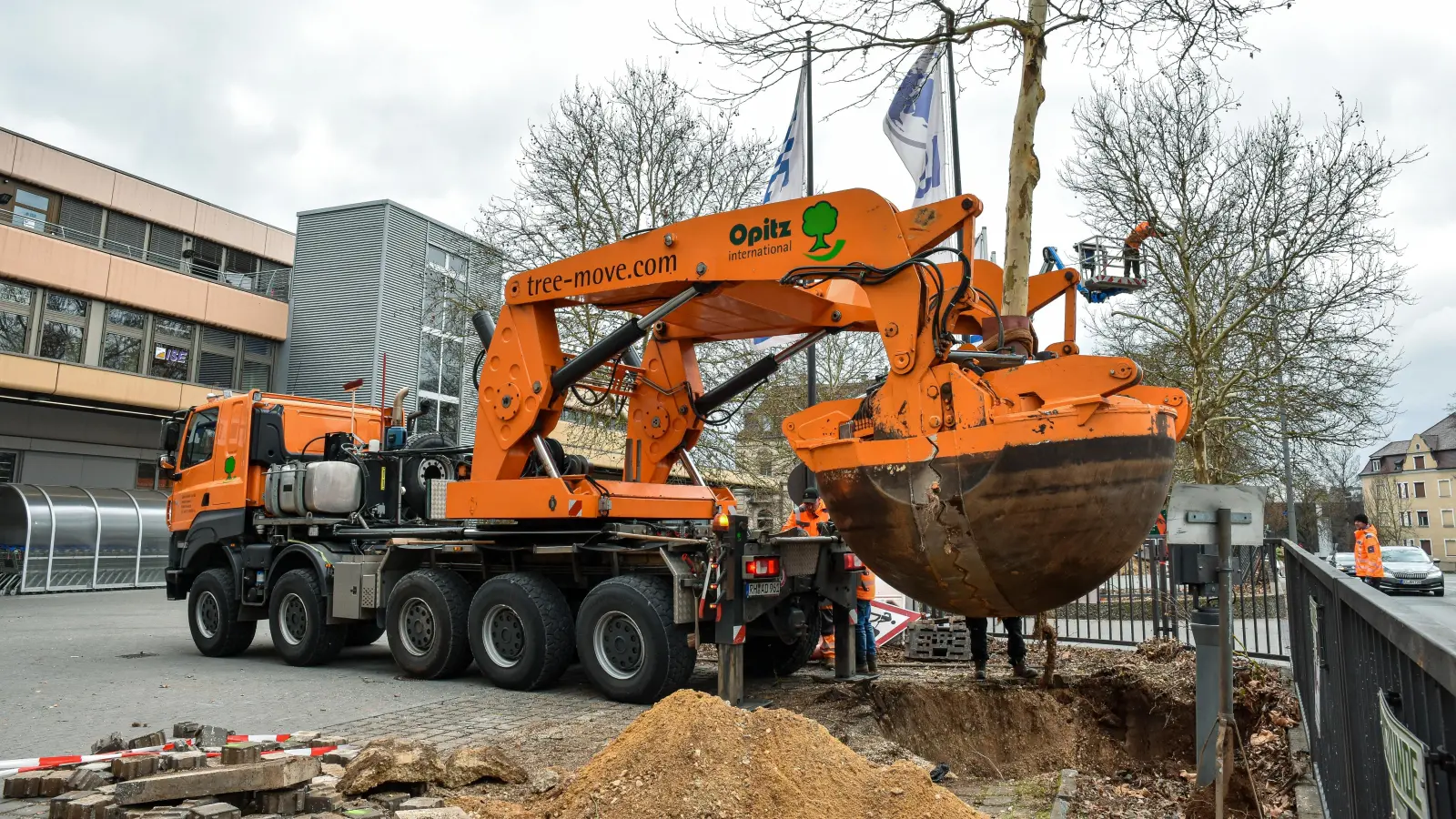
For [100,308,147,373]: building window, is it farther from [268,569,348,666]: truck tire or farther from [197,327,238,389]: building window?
[268,569,348,666]: truck tire

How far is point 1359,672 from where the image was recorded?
3.40 m

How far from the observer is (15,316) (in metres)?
22.6

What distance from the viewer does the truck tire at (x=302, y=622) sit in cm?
1059

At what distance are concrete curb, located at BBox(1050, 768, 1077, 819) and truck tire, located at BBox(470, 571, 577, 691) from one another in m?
4.27

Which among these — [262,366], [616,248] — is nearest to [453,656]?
[616,248]

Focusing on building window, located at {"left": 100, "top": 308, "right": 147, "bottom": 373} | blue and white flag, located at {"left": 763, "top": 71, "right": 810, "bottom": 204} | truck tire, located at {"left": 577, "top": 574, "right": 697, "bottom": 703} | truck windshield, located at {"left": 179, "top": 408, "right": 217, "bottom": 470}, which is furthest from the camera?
building window, located at {"left": 100, "top": 308, "right": 147, "bottom": 373}

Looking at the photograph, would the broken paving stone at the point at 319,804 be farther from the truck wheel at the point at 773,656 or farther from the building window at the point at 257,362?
the building window at the point at 257,362

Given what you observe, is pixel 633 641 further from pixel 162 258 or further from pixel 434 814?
pixel 162 258

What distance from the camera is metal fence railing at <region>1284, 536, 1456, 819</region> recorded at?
202cm

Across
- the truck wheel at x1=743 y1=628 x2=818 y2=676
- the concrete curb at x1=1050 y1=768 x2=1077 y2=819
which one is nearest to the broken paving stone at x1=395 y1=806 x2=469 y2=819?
the concrete curb at x1=1050 y1=768 x2=1077 y2=819

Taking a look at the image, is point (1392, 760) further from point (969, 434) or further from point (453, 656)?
point (453, 656)

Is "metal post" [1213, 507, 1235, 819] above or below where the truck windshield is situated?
below

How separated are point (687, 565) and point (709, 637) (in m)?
0.61

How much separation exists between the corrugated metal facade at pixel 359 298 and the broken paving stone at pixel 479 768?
2188 centimetres
